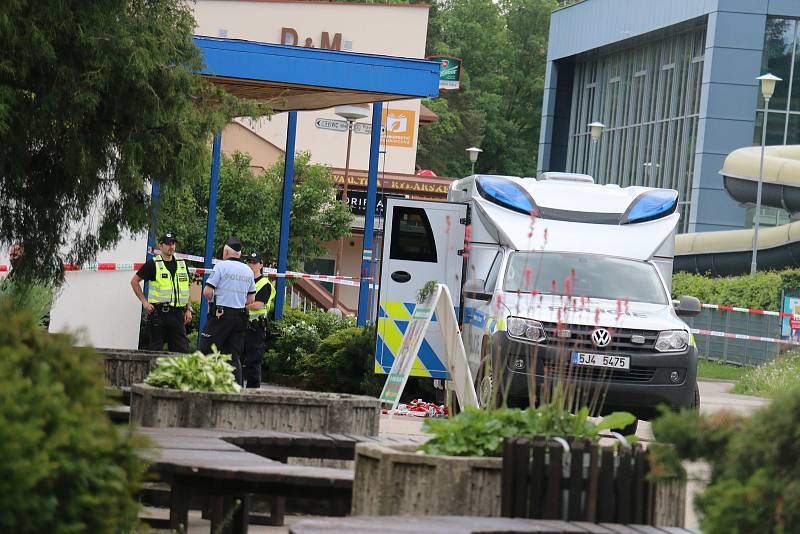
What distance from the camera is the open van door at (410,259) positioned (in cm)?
1705

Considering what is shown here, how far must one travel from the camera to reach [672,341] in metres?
15.1

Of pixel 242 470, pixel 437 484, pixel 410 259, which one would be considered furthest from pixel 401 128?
pixel 437 484

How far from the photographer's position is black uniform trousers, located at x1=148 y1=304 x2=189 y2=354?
58.3 feet

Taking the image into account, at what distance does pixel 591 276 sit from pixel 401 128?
147ft

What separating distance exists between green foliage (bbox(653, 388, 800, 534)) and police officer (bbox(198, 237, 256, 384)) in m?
11.0

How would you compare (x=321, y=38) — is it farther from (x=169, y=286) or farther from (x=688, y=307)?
(x=688, y=307)

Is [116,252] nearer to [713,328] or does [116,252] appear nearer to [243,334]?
[243,334]

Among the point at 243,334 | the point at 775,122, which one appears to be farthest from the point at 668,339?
the point at 775,122

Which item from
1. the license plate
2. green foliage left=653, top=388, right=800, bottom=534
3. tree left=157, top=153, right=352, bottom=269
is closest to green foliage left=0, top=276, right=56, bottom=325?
the license plate

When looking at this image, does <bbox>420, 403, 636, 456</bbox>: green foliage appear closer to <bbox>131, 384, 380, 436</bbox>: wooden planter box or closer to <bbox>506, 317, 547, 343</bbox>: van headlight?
<bbox>131, 384, 380, 436</bbox>: wooden planter box

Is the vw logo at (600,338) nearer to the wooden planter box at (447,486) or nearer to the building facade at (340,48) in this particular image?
the wooden planter box at (447,486)

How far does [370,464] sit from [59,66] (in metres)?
5.29

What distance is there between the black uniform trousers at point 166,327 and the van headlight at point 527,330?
4573 millimetres

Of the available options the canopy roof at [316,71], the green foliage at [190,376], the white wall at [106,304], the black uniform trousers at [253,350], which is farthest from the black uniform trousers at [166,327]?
the green foliage at [190,376]
